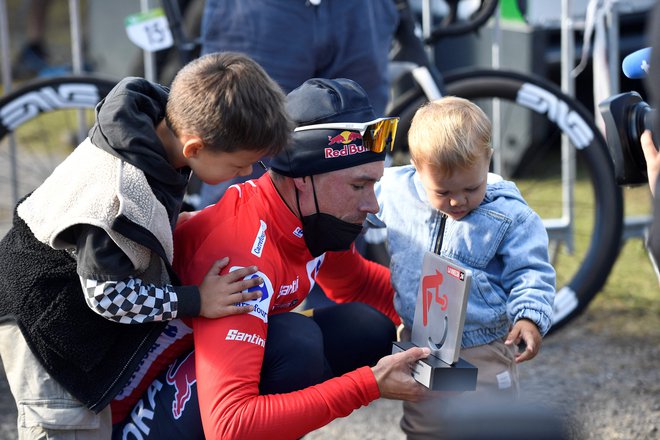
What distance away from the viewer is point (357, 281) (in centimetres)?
289

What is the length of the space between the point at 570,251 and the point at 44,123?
294 centimetres

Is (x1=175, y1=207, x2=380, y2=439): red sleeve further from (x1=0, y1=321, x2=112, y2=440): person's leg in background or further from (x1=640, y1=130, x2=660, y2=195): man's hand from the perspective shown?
(x1=640, y1=130, x2=660, y2=195): man's hand

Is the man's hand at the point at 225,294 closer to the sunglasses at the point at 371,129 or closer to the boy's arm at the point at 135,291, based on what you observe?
the boy's arm at the point at 135,291

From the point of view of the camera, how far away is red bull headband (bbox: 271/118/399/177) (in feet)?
7.89

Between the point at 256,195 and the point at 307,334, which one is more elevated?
the point at 256,195

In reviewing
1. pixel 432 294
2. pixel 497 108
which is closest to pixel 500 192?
pixel 432 294

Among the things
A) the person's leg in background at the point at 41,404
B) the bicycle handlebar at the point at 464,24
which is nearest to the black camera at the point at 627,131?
the person's leg in background at the point at 41,404

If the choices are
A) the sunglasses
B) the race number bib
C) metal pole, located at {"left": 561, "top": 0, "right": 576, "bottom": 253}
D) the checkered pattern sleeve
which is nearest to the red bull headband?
the sunglasses

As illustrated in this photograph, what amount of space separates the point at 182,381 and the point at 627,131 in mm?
1184

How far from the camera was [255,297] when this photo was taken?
232 cm

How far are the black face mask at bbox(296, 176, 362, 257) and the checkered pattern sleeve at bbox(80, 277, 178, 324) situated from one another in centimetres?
39

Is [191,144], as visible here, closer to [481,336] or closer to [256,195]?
[256,195]

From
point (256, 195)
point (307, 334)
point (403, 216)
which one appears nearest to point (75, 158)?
point (256, 195)

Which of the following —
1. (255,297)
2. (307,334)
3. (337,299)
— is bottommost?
(337,299)
